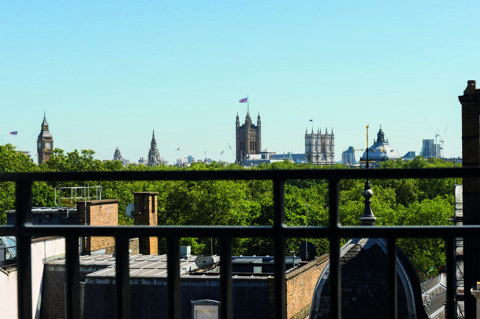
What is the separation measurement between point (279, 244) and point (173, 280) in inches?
20.6

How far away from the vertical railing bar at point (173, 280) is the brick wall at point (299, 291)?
1745 cm

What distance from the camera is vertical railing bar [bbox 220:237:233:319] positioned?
2.92 m

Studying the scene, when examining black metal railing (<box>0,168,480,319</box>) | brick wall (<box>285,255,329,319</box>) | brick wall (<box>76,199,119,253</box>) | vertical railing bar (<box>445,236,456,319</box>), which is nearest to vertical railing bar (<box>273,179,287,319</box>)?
black metal railing (<box>0,168,480,319</box>)

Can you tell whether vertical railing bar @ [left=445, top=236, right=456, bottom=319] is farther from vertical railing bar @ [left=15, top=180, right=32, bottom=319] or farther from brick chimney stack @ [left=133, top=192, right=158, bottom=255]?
brick chimney stack @ [left=133, top=192, right=158, bottom=255]

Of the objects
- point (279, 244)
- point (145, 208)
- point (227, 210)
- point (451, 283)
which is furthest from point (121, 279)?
point (227, 210)

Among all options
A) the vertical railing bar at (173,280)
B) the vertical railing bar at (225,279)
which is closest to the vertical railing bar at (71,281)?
the vertical railing bar at (173,280)

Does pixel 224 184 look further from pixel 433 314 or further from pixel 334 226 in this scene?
pixel 334 226

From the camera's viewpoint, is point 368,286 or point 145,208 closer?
point 368,286

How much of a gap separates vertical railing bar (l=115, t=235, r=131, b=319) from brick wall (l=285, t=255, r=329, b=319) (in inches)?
686

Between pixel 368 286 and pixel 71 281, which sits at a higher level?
pixel 71 281

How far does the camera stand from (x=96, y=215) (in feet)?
95.2

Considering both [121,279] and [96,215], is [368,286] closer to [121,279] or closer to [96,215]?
[121,279]

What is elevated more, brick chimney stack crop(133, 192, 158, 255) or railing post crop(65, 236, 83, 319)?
railing post crop(65, 236, 83, 319)

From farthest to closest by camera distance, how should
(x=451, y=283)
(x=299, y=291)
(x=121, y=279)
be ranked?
(x=299, y=291) → (x=121, y=279) → (x=451, y=283)
